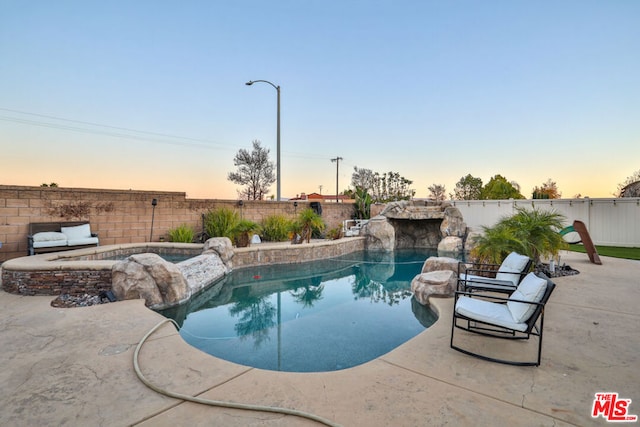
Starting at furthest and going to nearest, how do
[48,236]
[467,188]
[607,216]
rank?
[467,188]
[607,216]
[48,236]

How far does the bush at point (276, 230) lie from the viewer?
1196 centimetres

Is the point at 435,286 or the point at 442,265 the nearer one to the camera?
the point at 435,286

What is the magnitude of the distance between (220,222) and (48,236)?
15.2 feet

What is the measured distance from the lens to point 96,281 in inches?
207

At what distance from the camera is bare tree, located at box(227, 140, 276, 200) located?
94.4 ft

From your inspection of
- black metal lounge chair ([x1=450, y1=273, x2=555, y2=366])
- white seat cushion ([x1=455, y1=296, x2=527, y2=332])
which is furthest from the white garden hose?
white seat cushion ([x1=455, y1=296, x2=527, y2=332])

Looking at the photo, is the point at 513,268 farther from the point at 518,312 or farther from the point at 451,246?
the point at 451,246

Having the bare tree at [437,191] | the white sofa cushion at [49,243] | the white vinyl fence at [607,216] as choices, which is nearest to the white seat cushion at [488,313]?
the white sofa cushion at [49,243]

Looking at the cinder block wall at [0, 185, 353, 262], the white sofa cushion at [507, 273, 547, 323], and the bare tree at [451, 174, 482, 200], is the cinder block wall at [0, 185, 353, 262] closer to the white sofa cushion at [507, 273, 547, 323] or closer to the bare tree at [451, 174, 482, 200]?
the white sofa cushion at [507, 273, 547, 323]

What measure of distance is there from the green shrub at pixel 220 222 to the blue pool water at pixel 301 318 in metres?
2.25

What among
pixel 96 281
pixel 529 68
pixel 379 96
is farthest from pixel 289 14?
pixel 96 281

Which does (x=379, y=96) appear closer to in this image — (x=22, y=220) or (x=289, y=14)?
(x=289, y=14)

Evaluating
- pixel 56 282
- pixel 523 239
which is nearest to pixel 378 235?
pixel 523 239

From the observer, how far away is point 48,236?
7.69 meters
